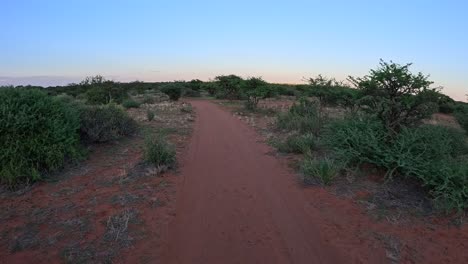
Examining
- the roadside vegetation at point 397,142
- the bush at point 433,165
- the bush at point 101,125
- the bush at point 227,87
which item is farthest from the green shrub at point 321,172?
the bush at point 227,87

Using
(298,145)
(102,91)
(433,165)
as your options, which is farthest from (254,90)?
(433,165)

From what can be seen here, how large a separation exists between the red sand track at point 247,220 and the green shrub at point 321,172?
31 centimetres

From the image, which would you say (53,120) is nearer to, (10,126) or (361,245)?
(10,126)

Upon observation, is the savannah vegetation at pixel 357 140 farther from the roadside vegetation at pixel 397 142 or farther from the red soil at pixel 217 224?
the red soil at pixel 217 224

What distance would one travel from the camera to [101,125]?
9.81m

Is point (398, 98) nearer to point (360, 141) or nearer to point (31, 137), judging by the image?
point (360, 141)

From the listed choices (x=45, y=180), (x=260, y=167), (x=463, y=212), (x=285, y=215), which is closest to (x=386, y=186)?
(x=463, y=212)

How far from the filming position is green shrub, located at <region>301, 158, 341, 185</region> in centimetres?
669

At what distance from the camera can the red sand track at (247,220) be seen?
13.8ft

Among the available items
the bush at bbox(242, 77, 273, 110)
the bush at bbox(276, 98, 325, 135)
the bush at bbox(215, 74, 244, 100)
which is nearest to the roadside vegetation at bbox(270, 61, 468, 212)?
the bush at bbox(276, 98, 325, 135)

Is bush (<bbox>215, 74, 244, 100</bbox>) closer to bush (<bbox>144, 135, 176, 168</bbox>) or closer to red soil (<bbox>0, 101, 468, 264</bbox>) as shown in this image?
bush (<bbox>144, 135, 176, 168</bbox>)

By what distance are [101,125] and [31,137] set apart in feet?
8.52

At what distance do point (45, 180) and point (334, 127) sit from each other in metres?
6.37

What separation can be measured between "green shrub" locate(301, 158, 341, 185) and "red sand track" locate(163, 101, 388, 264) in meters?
0.31
